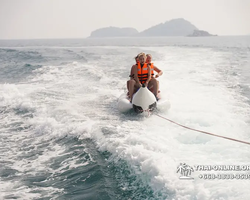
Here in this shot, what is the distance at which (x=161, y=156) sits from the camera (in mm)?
3523

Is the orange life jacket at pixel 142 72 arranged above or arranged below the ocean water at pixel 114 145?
above

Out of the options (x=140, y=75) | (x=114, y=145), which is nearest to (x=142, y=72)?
(x=140, y=75)

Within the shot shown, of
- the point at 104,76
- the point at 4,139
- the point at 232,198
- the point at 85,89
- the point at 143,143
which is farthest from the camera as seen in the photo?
the point at 104,76

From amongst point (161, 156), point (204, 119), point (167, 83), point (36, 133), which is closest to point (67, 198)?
point (161, 156)

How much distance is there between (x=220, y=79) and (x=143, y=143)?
6.75m

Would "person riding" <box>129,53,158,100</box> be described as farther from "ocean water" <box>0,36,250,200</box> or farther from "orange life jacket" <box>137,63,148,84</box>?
"ocean water" <box>0,36,250,200</box>

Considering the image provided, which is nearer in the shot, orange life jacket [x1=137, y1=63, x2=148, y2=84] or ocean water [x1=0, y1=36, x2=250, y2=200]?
ocean water [x1=0, y1=36, x2=250, y2=200]

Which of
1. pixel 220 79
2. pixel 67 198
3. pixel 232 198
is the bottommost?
pixel 67 198

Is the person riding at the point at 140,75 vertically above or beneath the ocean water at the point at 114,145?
above

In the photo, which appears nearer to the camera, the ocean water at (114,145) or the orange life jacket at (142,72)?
the ocean water at (114,145)

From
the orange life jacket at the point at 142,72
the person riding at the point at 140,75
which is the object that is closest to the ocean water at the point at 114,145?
the person riding at the point at 140,75

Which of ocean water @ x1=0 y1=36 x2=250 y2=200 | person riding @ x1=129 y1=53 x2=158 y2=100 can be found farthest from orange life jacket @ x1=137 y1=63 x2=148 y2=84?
ocean water @ x1=0 y1=36 x2=250 y2=200

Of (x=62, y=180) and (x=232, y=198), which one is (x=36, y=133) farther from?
(x=232, y=198)

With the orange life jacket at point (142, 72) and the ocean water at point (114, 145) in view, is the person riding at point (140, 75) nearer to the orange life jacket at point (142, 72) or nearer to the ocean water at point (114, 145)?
the orange life jacket at point (142, 72)
